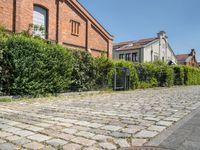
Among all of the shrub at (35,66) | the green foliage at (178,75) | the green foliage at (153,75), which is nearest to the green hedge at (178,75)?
the green foliage at (178,75)

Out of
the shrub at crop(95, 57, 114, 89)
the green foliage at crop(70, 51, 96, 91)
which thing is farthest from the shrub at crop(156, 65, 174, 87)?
the green foliage at crop(70, 51, 96, 91)

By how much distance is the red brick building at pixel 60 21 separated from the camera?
61.7 feet

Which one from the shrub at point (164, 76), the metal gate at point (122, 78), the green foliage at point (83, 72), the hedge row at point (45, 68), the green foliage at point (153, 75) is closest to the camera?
the hedge row at point (45, 68)

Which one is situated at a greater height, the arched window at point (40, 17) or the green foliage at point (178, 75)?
the arched window at point (40, 17)

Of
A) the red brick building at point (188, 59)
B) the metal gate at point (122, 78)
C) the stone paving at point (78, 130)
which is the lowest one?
→ the stone paving at point (78, 130)

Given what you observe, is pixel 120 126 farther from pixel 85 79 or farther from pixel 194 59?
pixel 194 59

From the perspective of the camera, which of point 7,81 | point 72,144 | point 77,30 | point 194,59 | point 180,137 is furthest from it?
point 194,59

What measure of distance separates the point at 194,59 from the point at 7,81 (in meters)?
Result: 77.1

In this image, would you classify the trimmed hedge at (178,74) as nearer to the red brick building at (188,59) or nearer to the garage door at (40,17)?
the garage door at (40,17)

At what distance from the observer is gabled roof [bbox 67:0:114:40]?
2518 centimetres

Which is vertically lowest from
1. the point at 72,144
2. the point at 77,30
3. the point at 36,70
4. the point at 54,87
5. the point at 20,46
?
the point at 72,144

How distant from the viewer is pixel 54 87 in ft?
38.9

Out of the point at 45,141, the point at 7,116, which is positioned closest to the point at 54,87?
the point at 7,116

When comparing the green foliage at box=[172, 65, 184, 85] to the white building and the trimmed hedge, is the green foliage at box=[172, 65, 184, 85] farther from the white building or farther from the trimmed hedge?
the white building
